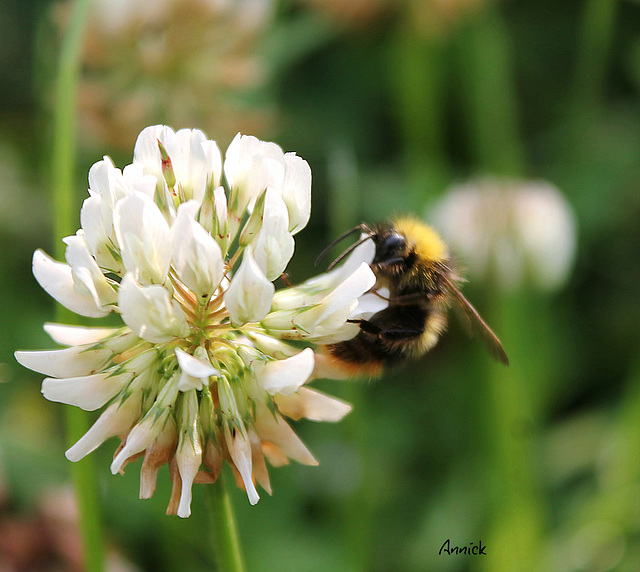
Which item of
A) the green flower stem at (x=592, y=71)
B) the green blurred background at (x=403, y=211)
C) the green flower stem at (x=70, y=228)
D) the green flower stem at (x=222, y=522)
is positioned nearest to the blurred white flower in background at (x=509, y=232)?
the green blurred background at (x=403, y=211)

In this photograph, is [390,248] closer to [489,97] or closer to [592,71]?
[489,97]

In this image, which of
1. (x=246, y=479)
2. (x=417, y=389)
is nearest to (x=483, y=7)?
(x=417, y=389)

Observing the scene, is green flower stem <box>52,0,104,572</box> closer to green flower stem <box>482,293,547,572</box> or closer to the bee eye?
the bee eye

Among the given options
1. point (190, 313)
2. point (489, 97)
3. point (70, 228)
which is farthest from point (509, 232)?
point (190, 313)

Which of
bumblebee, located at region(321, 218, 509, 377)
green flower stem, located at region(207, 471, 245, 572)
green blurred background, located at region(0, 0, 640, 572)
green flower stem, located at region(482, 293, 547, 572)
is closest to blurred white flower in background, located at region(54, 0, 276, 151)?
green blurred background, located at region(0, 0, 640, 572)

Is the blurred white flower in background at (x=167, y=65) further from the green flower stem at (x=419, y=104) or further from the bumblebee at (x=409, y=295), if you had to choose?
the bumblebee at (x=409, y=295)

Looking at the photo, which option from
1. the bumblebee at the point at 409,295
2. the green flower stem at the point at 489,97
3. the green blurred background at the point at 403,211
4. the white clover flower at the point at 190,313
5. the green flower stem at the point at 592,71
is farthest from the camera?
the green flower stem at the point at 592,71
